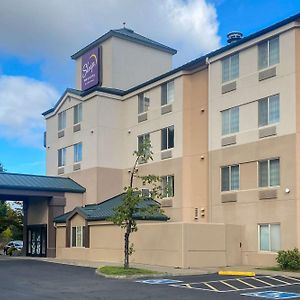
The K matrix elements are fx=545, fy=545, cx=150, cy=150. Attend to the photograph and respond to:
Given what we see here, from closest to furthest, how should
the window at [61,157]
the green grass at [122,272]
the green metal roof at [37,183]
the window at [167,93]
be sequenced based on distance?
the green grass at [122,272] < the window at [167,93] < the green metal roof at [37,183] < the window at [61,157]

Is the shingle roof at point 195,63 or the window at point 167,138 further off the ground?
the shingle roof at point 195,63

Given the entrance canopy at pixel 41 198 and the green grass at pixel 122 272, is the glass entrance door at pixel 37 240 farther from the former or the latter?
the green grass at pixel 122 272

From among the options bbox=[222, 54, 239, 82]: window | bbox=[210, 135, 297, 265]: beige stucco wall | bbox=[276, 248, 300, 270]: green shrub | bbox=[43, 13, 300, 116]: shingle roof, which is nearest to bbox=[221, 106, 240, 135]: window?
bbox=[210, 135, 297, 265]: beige stucco wall

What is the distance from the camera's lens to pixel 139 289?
662 inches

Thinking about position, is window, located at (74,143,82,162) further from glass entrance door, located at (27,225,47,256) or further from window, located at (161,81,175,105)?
window, located at (161,81,175,105)

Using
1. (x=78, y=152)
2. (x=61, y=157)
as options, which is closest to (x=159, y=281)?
(x=78, y=152)

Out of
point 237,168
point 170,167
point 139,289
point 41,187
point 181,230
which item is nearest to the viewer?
point 139,289

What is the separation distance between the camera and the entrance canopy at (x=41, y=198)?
116 feet

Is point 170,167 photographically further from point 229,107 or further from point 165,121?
point 229,107

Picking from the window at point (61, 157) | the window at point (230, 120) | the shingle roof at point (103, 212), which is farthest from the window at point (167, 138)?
the window at point (61, 157)

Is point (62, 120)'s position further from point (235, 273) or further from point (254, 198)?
point (235, 273)

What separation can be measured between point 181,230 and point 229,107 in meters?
7.24

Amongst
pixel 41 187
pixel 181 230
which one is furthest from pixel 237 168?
pixel 41 187

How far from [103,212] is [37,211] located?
A: 892cm
